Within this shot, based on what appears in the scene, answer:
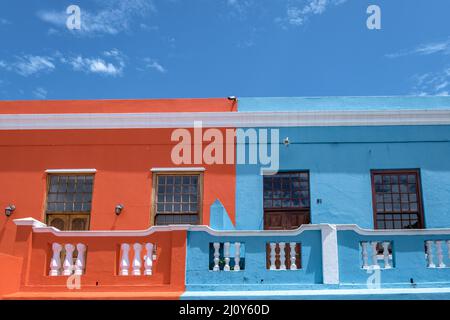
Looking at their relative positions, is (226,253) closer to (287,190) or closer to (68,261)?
(68,261)

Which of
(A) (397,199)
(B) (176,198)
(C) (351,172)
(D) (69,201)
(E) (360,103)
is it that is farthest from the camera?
(E) (360,103)

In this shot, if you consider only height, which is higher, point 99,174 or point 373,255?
point 99,174

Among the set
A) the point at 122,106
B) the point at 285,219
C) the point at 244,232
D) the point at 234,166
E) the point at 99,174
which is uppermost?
the point at 122,106

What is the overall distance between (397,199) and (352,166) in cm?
102

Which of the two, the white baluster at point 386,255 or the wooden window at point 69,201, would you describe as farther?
the wooden window at point 69,201

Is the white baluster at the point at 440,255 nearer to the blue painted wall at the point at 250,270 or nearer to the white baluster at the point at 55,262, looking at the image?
the blue painted wall at the point at 250,270

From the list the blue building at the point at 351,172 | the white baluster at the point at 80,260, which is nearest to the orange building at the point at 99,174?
the blue building at the point at 351,172

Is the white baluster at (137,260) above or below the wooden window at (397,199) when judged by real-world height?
below

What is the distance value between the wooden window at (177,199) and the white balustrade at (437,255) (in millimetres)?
4211

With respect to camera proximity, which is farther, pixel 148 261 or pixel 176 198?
pixel 176 198

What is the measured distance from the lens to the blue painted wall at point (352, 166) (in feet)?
34.3

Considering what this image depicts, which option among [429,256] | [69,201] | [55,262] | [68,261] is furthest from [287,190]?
[55,262]

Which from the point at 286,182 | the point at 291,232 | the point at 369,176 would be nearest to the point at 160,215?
the point at 286,182

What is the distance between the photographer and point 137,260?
8.12 metres
